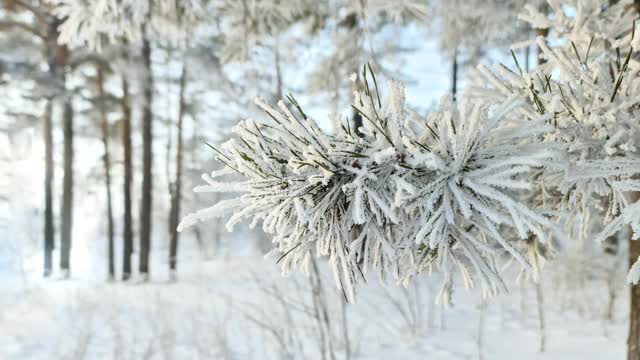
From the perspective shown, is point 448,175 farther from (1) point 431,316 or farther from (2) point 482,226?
(1) point 431,316

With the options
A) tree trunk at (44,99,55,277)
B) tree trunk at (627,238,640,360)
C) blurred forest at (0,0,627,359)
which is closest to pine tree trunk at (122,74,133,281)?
blurred forest at (0,0,627,359)

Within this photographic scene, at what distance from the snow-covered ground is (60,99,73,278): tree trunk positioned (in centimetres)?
328

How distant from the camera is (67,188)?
31.9ft

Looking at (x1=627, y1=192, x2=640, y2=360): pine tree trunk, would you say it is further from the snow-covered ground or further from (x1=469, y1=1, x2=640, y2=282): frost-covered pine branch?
the snow-covered ground

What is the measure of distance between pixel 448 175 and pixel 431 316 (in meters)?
4.27

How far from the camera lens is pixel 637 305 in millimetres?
2168

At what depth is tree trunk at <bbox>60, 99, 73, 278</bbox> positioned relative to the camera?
9430mm

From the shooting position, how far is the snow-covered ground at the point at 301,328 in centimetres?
387

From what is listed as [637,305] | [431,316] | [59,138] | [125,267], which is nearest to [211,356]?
[431,316]

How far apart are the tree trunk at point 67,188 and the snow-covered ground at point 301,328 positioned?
3.28m

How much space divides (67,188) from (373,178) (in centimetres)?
1013

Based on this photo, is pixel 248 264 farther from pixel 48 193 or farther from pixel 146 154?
pixel 48 193

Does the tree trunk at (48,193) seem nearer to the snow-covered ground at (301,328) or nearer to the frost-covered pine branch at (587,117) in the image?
the snow-covered ground at (301,328)

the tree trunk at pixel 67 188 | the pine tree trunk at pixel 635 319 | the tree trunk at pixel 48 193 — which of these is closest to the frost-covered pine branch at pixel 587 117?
the pine tree trunk at pixel 635 319
